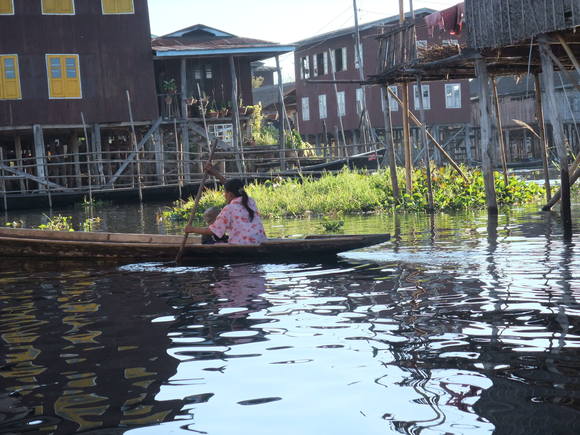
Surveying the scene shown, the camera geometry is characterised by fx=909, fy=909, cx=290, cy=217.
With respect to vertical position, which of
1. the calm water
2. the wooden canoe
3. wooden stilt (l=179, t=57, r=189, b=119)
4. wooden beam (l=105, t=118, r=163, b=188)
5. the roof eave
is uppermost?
the roof eave

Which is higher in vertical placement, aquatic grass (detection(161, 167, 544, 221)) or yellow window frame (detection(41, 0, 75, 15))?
yellow window frame (detection(41, 0, 75, 15))

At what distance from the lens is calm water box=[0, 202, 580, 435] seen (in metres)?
4.53

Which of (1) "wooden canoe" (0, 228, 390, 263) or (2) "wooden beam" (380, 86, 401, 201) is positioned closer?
(1) "wooden canoe" (0, 228, 390, 263)

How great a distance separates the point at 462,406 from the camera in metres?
4.53

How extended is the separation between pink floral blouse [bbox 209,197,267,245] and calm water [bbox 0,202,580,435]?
0.45m

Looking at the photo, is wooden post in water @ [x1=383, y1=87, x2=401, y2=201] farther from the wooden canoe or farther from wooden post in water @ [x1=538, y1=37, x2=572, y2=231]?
the wooden canoe

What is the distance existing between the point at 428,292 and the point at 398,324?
153cm

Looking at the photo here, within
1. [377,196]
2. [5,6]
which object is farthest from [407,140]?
[5,6]

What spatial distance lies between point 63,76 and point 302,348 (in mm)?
24333

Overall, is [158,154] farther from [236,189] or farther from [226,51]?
[236,189]

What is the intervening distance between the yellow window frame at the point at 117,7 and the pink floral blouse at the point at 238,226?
65.9 feet

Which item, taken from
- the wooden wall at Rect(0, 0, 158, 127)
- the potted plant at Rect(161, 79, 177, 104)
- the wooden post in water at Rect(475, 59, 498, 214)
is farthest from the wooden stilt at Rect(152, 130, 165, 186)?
the wooden post in water at Rect(475, 59, 498, 214)

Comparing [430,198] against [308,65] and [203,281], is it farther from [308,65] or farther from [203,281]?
[308,65]

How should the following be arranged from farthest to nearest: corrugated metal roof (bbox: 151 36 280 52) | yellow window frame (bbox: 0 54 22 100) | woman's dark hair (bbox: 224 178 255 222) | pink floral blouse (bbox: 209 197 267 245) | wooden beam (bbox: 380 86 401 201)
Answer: corrugated metal roof (bbox: 151 36 280 52)
yellow window frame (bbox: 0 54 22 100)
wooden beam (bbox: 380 86 401 201)
pink floral blouse (bbox: 209 197 267 245)
woman's dark hair (bbox: 224 178 255 222)
